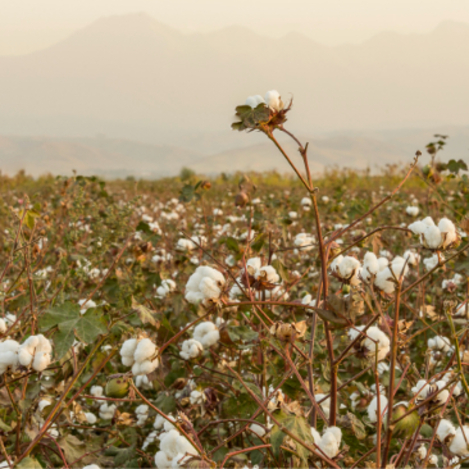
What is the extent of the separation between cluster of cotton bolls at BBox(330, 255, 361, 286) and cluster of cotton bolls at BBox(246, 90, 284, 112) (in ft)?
1.09

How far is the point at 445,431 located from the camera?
40.0 inches

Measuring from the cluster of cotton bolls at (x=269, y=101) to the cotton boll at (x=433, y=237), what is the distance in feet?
1.19

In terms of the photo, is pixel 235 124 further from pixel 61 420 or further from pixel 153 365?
pixel 61 420

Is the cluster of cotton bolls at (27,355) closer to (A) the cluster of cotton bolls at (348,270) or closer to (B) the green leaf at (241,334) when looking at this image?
(B) the green leaf at (241,334)

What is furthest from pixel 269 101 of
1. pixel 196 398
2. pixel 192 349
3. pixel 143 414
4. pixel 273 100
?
pixel 143 414

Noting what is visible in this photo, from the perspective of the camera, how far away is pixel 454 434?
3.33ft

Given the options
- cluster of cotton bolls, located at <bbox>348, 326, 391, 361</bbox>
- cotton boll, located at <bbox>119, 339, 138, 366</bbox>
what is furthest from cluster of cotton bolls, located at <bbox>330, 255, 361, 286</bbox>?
cotton boll, located at <bbox>119, 339, 138, 366</bbox>

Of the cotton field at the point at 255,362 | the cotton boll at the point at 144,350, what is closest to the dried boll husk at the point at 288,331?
the cotton field at the point at 255,362

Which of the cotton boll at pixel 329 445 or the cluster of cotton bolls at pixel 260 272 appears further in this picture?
the cluster of cotton bolls at pixel 260 272

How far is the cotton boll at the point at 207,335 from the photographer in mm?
1310

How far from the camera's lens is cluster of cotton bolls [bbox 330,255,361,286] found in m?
0.97

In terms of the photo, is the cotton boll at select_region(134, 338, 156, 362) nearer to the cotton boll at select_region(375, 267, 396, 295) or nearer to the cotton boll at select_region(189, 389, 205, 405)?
the cotton boll at select_region(375, 267, 396, 295)

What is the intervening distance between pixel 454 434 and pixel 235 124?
2.60 ft

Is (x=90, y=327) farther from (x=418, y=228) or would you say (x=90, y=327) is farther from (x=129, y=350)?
(x=418, y=228)
